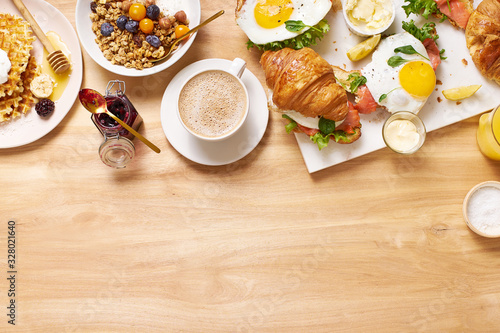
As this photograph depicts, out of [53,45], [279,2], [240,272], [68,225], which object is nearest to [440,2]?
[279,2]

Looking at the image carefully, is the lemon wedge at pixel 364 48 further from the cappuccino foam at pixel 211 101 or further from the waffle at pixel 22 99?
the waffle at pixel 22 99

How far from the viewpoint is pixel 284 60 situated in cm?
180

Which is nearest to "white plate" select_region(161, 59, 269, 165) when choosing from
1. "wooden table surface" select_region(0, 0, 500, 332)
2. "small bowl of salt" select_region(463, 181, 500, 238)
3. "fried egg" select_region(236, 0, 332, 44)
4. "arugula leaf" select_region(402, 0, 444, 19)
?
"wooden table surface" select_region(0, 0, 500, 332)

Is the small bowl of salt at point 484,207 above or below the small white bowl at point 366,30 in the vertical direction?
below

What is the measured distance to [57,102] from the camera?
6.35 feet

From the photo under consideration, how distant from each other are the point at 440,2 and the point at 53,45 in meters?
1.95

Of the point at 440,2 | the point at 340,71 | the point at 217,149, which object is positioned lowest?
the point at 217,149

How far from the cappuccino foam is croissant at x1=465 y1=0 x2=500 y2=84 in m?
1.17

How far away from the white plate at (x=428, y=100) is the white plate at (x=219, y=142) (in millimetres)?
228

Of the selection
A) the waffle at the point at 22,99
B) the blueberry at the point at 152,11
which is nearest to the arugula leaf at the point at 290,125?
the blueberry at the point at 152,11

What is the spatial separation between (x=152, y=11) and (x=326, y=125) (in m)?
0.99

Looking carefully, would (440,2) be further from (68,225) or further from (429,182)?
(68,225)

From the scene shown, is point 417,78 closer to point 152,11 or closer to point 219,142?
point 219,142

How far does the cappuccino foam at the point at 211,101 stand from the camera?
1821 millimetres
